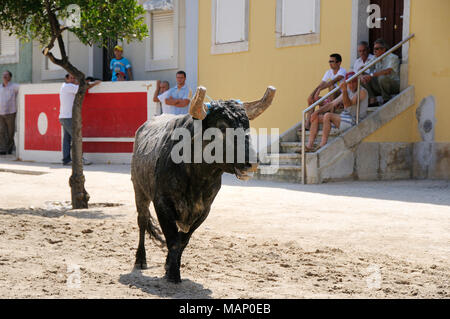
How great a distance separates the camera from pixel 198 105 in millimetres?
4688

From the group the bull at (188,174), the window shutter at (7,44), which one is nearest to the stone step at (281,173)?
the bull at (188,174)

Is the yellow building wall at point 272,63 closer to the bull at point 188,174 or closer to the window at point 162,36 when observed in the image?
the window at point 162,36

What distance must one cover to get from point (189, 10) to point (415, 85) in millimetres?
7128

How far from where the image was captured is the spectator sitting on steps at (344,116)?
12.5 metres

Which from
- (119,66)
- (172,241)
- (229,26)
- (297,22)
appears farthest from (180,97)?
(172,241)

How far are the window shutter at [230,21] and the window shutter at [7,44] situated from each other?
897 cm

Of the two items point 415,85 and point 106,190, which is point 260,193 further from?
point 415,85

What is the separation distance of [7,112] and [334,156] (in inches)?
452

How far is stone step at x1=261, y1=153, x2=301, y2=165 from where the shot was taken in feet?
41.9

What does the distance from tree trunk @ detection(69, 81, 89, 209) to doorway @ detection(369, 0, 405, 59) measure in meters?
7.24

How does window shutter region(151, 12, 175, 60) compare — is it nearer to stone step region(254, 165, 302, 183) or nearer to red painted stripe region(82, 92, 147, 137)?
red painted stripe region(82, 92, 147, 137)

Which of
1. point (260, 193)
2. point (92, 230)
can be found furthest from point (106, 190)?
point (92, 230)

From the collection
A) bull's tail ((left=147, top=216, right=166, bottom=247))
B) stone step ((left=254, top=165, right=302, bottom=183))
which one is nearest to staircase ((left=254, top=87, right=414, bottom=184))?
stone step ((left=254, top=165, right=302, bottom=183))

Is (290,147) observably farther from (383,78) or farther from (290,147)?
(383,78)
